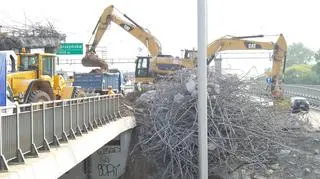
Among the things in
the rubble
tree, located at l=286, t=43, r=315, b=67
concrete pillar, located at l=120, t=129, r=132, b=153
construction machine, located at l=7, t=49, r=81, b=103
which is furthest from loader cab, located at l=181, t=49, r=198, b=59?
tree, located at l=286, t=43, r=315, b=67

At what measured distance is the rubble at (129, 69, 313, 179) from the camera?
23578 millimetres

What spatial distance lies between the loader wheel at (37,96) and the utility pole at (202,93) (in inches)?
192

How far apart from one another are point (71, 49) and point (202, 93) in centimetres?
3489

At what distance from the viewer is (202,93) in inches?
710

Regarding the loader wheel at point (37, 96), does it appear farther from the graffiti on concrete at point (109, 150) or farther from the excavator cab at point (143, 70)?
the excavator cab at point (143, 70)

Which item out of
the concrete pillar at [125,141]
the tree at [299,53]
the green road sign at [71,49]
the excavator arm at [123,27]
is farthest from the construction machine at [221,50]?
the tree at [299,53]

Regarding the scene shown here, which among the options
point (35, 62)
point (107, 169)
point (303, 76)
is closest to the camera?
point (35, 62)

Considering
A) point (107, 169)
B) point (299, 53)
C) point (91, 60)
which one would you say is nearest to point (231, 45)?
point (91, 60)

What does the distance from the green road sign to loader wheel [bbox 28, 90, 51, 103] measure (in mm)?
32607

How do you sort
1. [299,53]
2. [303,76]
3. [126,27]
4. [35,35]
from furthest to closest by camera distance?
[299,53], [303,76], [35,35], [126,27]

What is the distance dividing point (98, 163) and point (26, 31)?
36540mm

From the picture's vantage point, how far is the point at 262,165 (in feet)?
79.6

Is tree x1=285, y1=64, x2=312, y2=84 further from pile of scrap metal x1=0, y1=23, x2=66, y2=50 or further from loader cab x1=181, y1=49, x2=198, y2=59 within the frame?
loader cab x1=181, y1=49, x2=198, y2=59

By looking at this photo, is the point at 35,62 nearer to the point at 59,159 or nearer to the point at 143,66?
the point at 59,159
